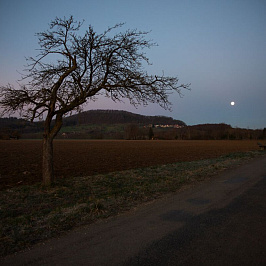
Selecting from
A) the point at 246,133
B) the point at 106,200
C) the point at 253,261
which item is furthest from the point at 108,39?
the point at 246,133

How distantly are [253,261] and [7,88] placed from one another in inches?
361

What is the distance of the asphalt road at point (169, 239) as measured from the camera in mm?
3408

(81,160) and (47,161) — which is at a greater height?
(47,161)

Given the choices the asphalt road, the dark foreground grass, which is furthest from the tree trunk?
the asphalt road

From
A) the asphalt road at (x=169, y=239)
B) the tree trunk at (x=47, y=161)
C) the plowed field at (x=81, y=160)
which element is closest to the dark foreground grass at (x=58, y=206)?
the tree trunk at (x=47, y=161)

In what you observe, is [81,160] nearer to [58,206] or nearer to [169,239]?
[58,206]

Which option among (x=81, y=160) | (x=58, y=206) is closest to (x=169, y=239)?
(x=58, y=206)

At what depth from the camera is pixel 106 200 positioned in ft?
23.3

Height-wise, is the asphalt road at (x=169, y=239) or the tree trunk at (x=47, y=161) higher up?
the tree trunk at (x=47, y=161)

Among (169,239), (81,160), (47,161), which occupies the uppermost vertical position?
(47,161)

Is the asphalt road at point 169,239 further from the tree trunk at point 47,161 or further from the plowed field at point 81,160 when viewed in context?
the plowed field at point 81,160

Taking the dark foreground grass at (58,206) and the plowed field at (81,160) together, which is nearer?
the dark foreground grass at (58,206)

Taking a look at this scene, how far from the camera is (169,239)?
403 cm

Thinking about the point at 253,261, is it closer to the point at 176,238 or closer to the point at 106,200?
the point at 176,238
